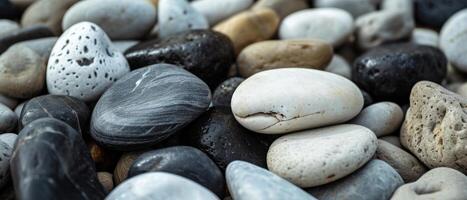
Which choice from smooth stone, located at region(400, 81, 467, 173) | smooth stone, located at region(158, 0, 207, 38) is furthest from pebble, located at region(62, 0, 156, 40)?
smooth stone, located at region(400, 81, 467, 173)

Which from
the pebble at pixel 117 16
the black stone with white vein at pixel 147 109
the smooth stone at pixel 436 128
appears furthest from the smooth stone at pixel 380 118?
the pebble at pixel 117 16

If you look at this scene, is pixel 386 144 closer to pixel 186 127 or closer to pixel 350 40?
pixel 186 127

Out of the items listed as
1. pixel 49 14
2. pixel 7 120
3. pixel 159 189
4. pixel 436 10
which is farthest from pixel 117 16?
pixel 436 10

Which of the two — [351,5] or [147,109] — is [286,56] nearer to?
[147,109]

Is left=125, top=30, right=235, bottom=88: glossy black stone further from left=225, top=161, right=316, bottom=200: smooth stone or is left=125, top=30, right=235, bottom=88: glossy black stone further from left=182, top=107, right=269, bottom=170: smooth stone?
left=225, top=161, right=316, bottom=200: smooth stone

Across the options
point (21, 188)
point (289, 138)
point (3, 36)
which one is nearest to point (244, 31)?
point (289, 138)

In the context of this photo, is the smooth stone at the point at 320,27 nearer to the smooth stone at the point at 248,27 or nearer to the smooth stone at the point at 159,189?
the smooth stone at the point at 248,27
